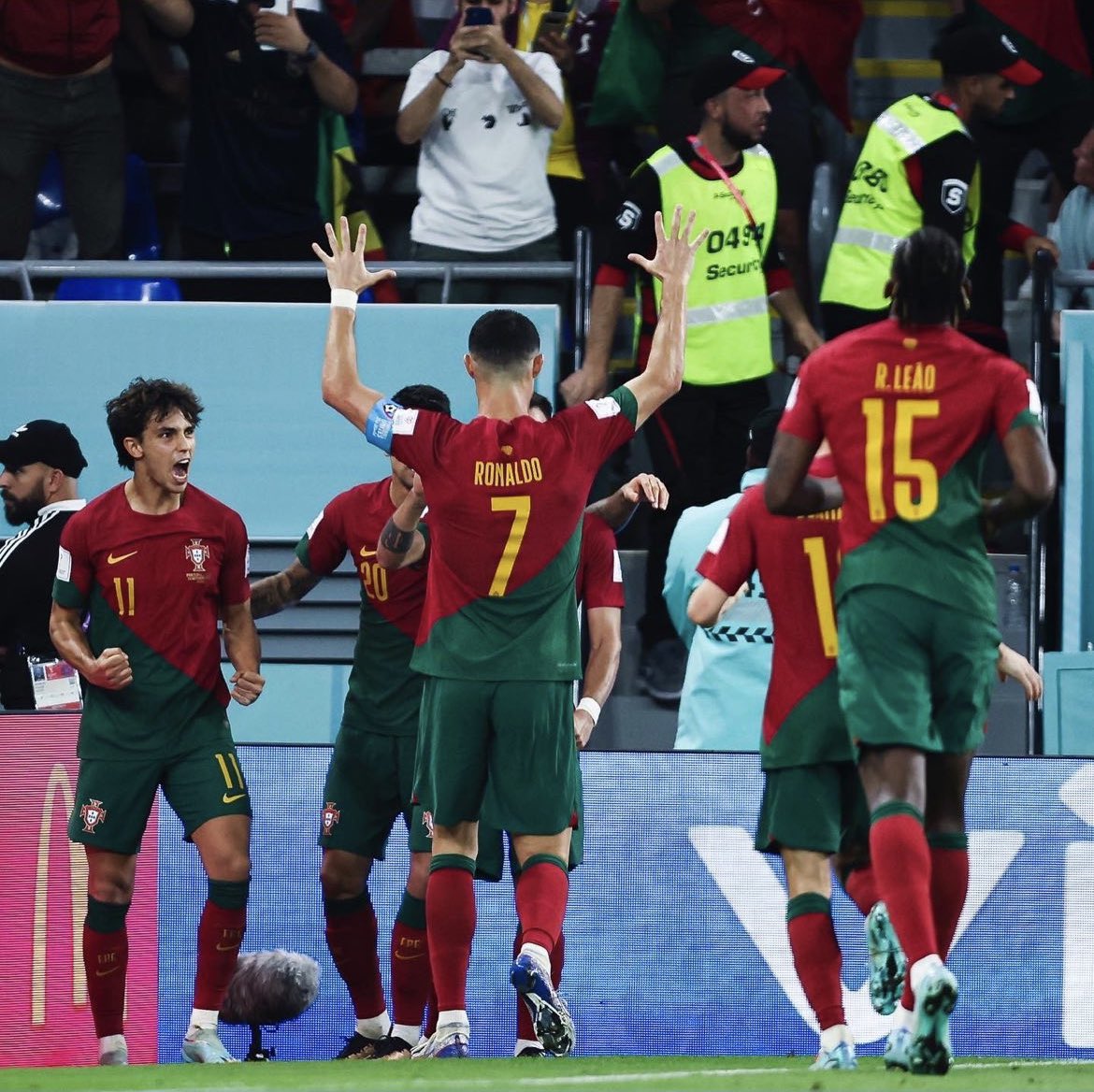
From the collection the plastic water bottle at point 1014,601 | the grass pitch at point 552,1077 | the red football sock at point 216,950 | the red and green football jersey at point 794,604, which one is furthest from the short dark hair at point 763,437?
the plastic water bottle at point 1014,601

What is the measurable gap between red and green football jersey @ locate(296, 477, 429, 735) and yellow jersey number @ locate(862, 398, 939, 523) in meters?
2.19

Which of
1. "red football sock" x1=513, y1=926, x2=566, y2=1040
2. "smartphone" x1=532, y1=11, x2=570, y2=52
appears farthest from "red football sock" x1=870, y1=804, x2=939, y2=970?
"smartphone" x1=532, y1=11, x2=570, y2=52

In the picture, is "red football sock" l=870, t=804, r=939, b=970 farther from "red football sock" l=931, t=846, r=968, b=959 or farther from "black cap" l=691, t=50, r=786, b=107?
"black cap" l=691, t=50, r=786, b=107

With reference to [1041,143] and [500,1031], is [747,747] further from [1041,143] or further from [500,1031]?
[1041,143]

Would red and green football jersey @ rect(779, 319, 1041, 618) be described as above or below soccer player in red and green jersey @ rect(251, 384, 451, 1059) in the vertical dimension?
above

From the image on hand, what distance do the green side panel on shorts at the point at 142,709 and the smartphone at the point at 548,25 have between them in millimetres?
4471

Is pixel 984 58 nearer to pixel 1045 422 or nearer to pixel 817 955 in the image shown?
pixel 1045 422

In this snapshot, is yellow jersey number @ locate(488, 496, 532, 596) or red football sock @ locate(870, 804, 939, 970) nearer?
red football sock @ locate(870, 804, 939, 970)

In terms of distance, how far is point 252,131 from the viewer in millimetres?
10547

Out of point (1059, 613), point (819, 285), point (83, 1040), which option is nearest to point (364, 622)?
point (83, 1040)

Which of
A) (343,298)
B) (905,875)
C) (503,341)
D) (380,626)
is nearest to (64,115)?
(380,626)

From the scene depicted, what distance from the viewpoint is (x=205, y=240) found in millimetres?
10773

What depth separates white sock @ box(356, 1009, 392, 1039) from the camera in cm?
771

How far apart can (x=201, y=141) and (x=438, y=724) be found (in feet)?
16.3
